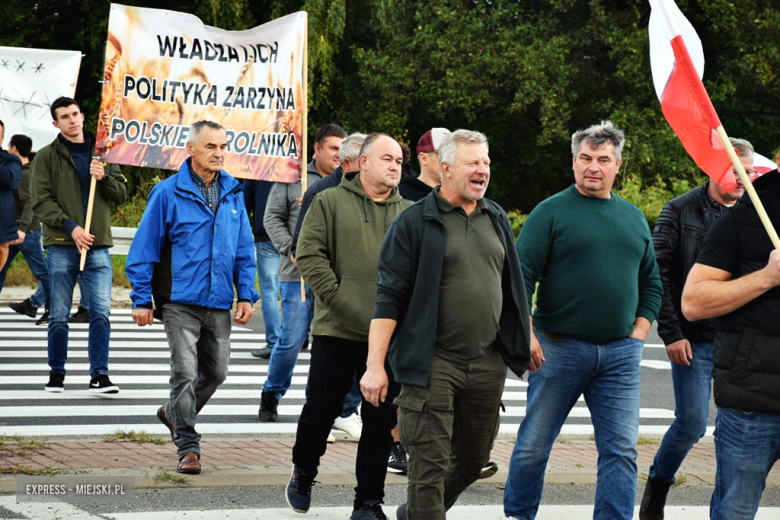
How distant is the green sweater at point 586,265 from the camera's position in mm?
5262

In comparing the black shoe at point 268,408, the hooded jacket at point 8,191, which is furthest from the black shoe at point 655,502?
the hooded jacket at point 8,191

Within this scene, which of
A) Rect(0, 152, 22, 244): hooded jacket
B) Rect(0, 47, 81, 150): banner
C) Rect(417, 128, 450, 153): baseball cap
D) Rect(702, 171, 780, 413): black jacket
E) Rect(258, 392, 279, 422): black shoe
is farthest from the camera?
Rect(0, 47, 81, 150): banner

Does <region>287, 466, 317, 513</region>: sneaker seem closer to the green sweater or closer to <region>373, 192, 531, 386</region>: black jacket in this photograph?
<region>373, 192, 531, 386</region>: black jacket

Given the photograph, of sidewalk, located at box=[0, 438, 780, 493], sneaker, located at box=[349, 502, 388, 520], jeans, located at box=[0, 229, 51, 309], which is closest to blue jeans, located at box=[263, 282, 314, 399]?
sidewalk, located at box=[0, 438, 780, 493]

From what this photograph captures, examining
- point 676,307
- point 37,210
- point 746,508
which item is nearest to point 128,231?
point 37,210

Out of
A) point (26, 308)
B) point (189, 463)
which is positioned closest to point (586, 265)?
point (189, 463)

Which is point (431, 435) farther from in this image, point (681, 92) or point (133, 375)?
point (133, 375)

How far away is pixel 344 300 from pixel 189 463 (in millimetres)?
1398

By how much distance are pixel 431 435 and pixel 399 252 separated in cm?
77

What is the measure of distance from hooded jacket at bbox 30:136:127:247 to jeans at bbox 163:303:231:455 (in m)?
2.40

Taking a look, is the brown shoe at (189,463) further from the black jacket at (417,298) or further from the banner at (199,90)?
the banner at (199,90)

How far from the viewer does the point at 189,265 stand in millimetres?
6551

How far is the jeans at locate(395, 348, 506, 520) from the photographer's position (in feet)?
15.5

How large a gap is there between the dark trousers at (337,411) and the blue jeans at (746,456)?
74.9 inches
